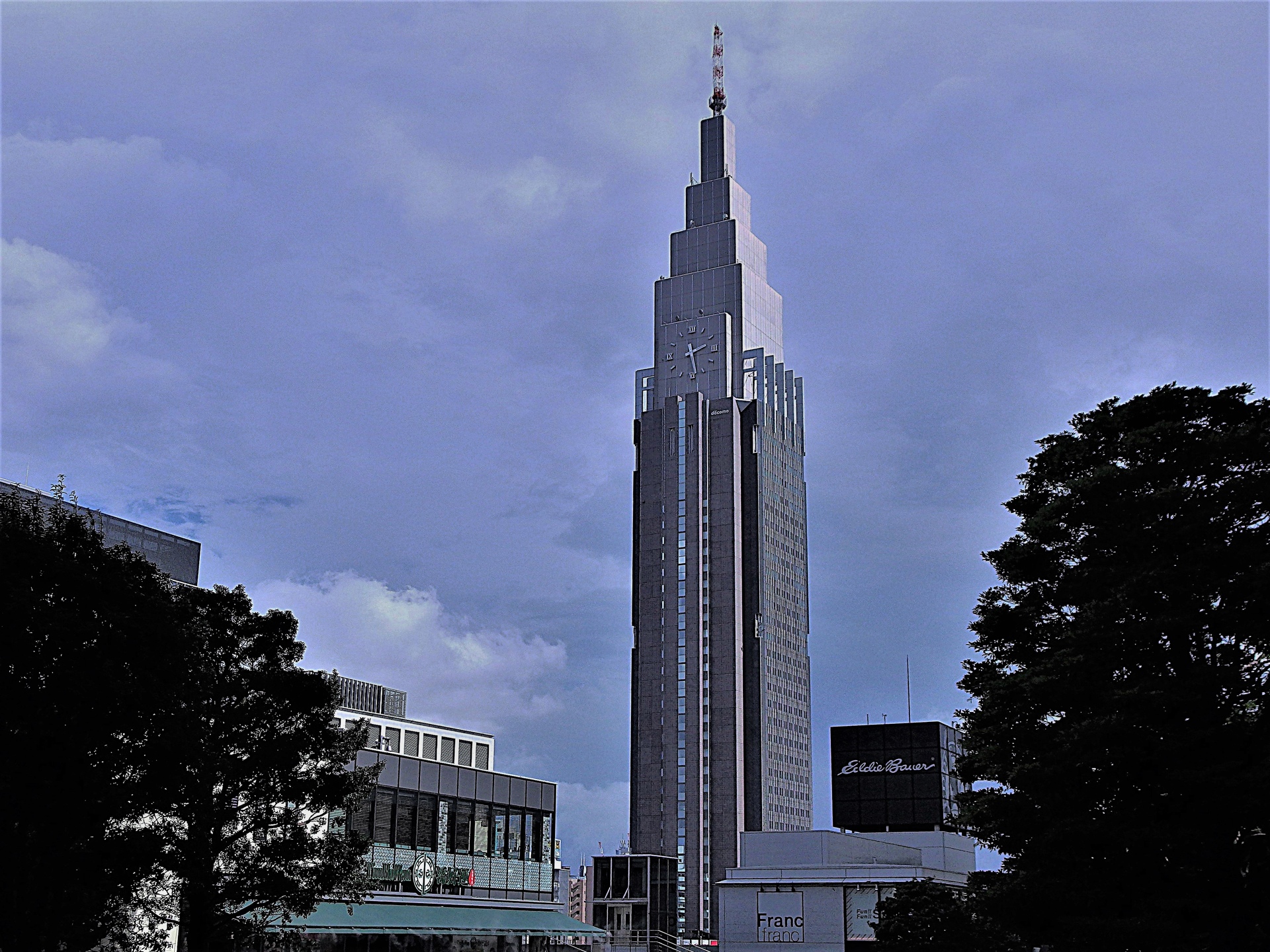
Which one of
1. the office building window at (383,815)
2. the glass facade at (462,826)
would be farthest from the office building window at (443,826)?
the office building window at (383,815)

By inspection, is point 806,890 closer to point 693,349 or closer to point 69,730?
point 69,730

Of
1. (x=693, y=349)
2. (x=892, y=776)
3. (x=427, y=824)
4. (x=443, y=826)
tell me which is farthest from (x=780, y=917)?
(x=693, y=349)

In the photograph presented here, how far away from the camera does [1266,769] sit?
101 feet

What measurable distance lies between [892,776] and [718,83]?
418ft

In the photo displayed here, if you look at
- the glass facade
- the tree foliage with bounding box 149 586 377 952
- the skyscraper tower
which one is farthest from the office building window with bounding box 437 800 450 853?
the skyscraper tower

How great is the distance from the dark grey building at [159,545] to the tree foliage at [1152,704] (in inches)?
2277

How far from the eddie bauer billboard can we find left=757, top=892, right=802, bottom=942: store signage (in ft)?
63.1

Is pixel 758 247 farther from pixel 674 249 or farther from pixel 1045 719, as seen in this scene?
pixel 1045 719

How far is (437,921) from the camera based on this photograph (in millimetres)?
52781

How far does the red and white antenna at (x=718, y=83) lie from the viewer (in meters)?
193

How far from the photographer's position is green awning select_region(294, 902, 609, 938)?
48.7m

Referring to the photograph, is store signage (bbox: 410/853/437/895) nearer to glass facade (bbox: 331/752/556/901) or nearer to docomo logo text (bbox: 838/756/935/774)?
glass facade (bbox: 331/752/556/901)

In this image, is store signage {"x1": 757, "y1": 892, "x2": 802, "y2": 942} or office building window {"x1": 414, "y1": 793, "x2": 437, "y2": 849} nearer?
office building window {"x1": 414, "y1": 793, "x2": 437, "y2": 849}

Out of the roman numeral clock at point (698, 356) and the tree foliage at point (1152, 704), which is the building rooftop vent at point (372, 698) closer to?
the tree foliage at point (1152, 704)
